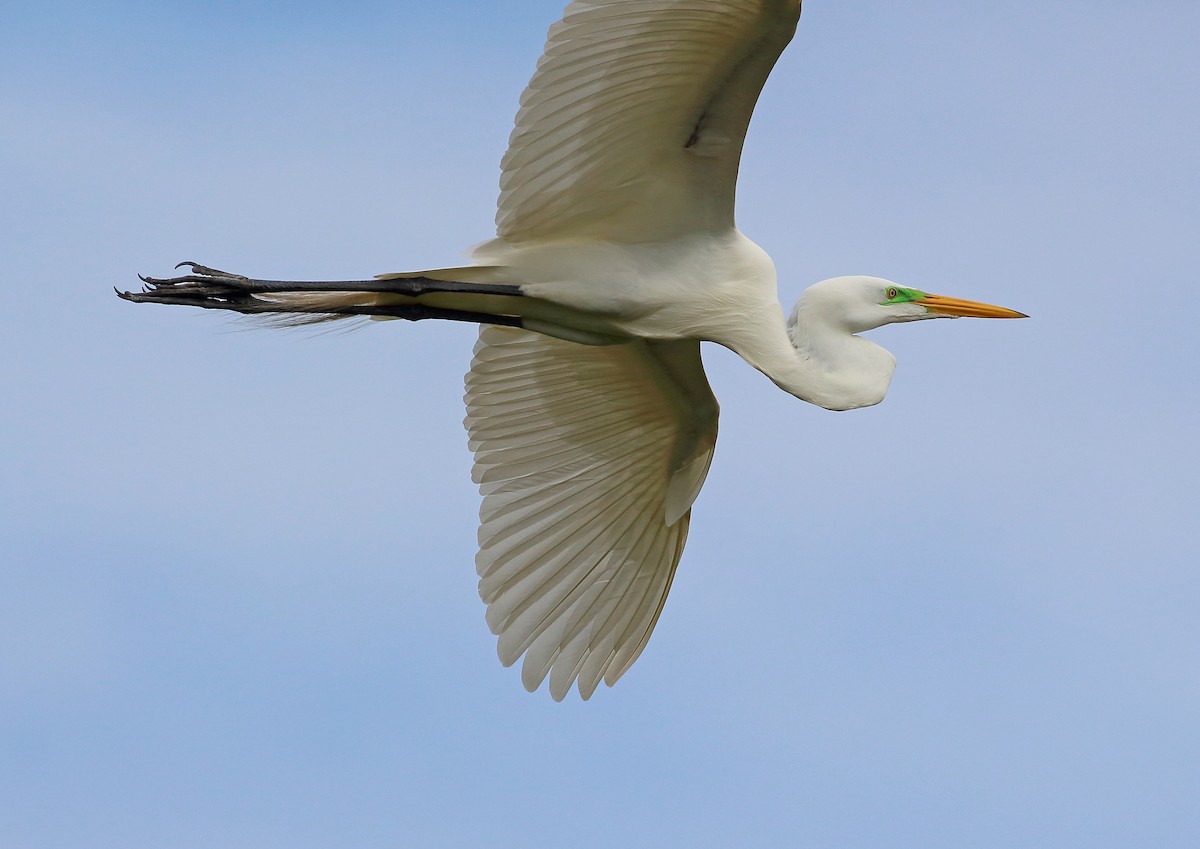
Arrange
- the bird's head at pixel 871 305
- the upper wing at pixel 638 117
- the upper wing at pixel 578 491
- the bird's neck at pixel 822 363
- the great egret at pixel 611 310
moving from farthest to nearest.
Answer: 1. the upper wing at pixel 578 491
2. the bird's head at pixel 871 305
3. the bird's neck at pixel 822 363
4. the great egret at pixel 611 310
5. the upper wing at pixel 638 117

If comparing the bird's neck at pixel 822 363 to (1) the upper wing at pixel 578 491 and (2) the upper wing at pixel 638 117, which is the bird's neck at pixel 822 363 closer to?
(2) the upper wing at pixel 638 117

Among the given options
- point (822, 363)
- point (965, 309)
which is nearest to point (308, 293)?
point (822, 363)

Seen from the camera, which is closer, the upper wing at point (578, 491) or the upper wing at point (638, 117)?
the upper wing at point (638, 117)

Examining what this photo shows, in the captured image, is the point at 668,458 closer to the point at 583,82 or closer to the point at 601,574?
the point at 601,574

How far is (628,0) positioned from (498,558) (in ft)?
9.81

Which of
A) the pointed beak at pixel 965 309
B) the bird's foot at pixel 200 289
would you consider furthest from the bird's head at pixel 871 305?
the bird's foot at pixel 200 289

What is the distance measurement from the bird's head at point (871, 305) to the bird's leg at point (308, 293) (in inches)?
52.5

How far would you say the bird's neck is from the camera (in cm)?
774

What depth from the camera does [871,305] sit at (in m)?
8.00

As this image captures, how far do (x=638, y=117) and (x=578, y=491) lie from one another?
2.25 m

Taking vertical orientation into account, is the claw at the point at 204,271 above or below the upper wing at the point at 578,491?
above

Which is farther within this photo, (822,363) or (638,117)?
(822,363)

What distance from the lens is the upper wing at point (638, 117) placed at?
7.09 metres

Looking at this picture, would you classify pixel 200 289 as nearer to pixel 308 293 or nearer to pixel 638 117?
pixel 308 293
